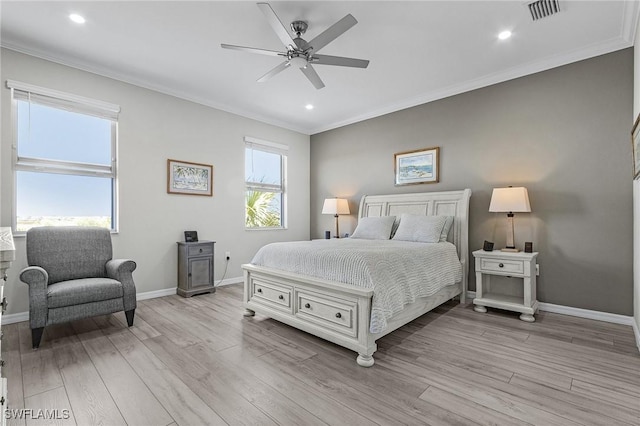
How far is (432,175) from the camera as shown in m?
4.46

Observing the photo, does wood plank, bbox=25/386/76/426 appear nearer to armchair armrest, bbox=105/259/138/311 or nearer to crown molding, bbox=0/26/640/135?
armchair armrest, bbox=105/259/138/311

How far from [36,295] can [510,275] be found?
14.5 ft

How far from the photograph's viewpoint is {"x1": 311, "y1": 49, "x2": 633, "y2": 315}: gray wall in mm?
3102

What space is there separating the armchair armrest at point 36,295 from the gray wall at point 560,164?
4425 millimetres

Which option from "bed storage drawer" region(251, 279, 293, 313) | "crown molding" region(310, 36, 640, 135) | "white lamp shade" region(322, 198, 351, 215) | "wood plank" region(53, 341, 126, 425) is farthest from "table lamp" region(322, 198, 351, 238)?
"wood plank" region(53, 341, 126, 425)

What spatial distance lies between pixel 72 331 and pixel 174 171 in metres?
2.22

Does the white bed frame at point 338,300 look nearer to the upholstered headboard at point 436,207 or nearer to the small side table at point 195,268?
the upholstered headboard at point 436,207

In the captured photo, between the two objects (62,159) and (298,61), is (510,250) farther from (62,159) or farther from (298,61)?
(62,159)

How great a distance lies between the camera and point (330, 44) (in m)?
3.15

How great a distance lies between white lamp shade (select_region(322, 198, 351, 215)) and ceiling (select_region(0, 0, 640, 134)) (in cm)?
178

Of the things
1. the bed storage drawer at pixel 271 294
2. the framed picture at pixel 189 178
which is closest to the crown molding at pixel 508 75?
the framed picture at pixel 189 178

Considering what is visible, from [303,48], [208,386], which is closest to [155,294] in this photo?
[208,386]

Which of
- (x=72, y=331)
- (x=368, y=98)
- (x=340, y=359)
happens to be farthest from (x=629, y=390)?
(x=72, y=331)

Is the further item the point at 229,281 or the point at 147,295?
the point at 229,281
